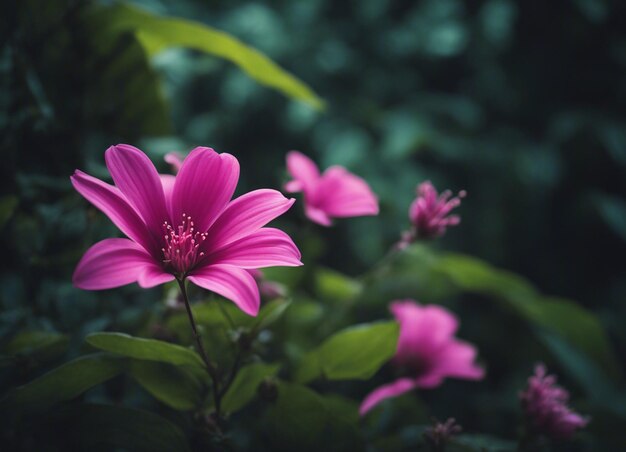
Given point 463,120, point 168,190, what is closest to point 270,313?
point 168,190

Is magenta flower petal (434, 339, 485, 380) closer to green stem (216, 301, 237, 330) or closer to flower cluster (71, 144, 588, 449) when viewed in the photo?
flower cluster (71, 144, 588, 449)

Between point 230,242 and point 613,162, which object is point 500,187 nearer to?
point 613,162

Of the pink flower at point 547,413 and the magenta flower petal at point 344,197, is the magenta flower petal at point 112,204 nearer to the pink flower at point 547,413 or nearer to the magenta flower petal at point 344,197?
the magenta flower petal at point 344,197

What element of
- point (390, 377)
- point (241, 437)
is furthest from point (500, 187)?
point (241, 437)

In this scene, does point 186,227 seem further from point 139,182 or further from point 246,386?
point 246,386

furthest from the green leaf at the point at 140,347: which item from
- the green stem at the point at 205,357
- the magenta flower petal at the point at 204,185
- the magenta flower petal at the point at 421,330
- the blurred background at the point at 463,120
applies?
the blurred background at the point at 463,120

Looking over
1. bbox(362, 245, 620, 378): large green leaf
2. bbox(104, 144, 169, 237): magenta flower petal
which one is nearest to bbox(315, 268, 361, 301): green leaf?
bbox(362, 245, 620, 378): large green leaf
